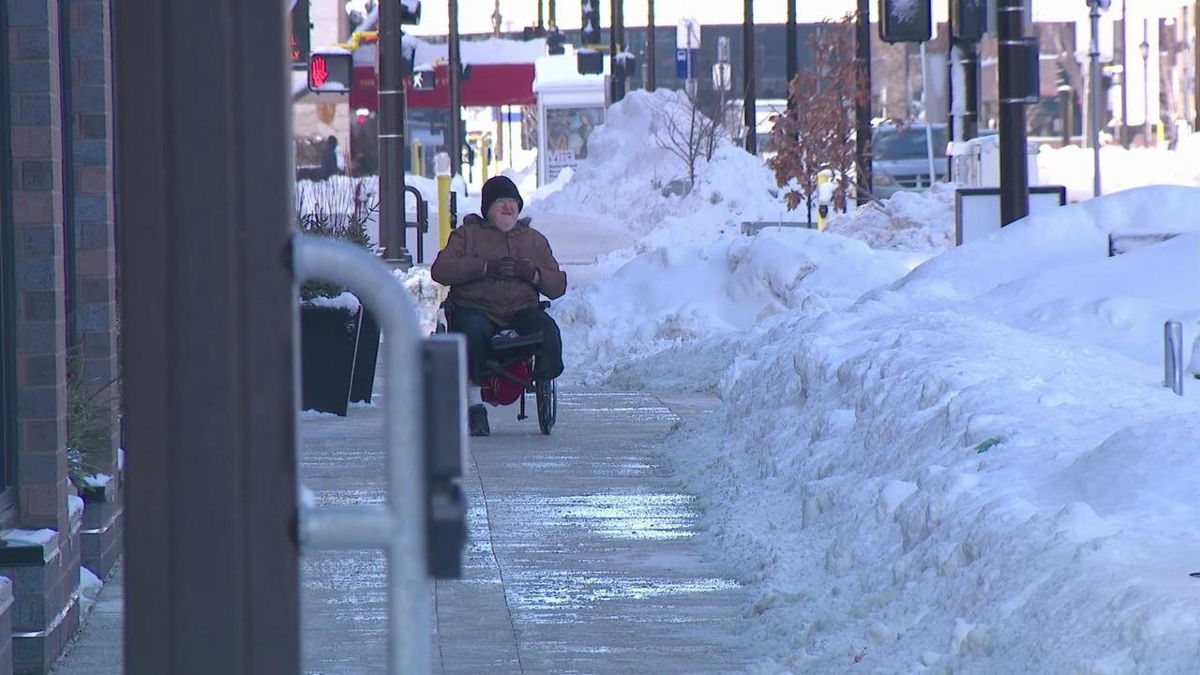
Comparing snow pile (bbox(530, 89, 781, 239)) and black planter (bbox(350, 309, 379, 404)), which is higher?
snow pile (bbox(530, 89, 781, 239))

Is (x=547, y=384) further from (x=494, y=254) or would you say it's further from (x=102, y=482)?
(x=102, y=482)

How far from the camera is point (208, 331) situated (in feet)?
8.13

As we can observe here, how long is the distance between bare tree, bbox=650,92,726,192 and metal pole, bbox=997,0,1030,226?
23617 millimetres

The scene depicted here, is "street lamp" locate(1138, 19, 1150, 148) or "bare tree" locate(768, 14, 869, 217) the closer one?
"bare tree" locate(768, 14, 869, 217)

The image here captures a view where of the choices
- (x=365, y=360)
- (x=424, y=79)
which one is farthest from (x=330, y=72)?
(x=424, y=79)

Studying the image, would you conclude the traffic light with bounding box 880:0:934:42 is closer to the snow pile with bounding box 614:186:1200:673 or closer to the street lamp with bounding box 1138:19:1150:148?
the snow pile with bounding box 614:186:1200:673

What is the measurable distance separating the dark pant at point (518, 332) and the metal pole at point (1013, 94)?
4359 millimetres

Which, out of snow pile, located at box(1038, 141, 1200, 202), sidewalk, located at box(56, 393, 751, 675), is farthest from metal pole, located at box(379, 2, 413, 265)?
snow pile, located at box(1038, 141, 1200, 202)

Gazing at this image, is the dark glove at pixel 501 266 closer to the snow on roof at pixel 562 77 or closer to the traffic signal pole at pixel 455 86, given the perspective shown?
the traffic signal pole at pixel 455 86

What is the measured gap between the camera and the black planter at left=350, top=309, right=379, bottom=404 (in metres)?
11.8

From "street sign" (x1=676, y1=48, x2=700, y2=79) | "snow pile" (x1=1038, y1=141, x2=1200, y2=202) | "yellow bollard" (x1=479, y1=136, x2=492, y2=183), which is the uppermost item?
"street sign" (x1=676, y1=48, x2=700, y2=79)

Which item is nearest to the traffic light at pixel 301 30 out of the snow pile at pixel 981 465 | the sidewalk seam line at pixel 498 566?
the snow pile at pixel 981 465

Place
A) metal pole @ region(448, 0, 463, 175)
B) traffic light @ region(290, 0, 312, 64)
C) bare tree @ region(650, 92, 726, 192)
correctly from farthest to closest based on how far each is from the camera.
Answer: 1. bare tree @ region(650, 92, 726, 192)
2. metal pole @ region(448, 0, 463, 175)
3. traffic light @ region(290, 0, 312, 64)

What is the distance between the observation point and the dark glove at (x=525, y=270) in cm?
1046
